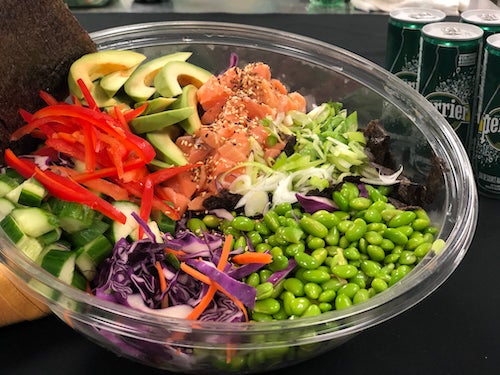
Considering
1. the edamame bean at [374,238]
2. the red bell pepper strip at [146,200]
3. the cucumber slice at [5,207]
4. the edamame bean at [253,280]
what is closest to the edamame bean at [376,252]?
the edamame bean at [374,238]

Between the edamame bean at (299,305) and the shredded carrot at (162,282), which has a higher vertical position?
the shredded carrot at (162,282)

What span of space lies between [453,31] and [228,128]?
1.88 feet

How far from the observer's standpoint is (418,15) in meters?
1.64

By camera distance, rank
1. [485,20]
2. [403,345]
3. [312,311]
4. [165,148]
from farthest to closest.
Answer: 1. [485,20]
2. [165,148]
3. [403,345]
4. [312,311]

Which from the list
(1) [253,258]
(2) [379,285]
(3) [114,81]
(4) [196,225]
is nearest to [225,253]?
(1) [253,258]

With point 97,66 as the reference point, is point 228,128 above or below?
below

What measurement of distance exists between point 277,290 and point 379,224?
244 millimetres

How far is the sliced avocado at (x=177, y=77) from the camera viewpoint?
145 cm

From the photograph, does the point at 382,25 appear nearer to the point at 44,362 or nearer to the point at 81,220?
the point at 81,220

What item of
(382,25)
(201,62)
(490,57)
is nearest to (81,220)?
(201,62)

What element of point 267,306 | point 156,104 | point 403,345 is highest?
point 156,104

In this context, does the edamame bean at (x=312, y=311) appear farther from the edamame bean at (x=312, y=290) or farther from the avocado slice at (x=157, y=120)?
the avocado slice at (x=157, y=120)

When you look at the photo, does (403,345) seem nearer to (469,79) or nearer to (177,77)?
(469,79)

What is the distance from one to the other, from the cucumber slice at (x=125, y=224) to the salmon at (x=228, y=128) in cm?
12
